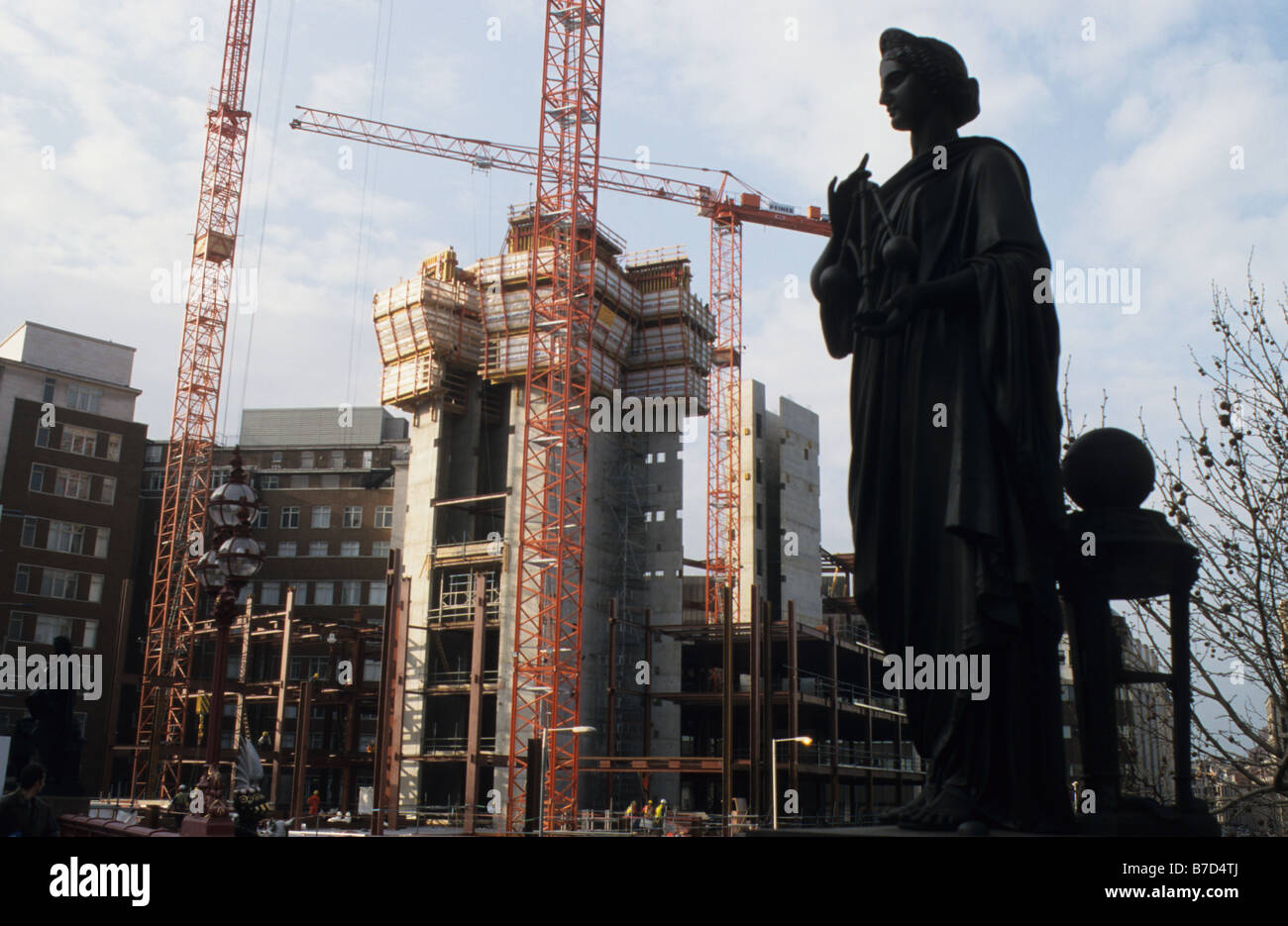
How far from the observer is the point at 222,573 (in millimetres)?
14781

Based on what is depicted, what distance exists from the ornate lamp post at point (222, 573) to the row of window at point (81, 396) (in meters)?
82.4

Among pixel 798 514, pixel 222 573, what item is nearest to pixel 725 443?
pixel 798 514

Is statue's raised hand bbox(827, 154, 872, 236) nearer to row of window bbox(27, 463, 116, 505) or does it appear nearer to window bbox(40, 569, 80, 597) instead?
window bbox(40, 569, 80, 597)

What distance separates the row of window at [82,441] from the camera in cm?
8562

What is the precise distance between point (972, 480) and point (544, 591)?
62.6 metres

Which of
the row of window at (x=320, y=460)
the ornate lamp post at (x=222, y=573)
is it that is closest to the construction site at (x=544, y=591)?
the row of window at (x=320, y=460)

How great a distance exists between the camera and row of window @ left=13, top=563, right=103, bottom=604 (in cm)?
8269

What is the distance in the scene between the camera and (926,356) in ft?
25.9

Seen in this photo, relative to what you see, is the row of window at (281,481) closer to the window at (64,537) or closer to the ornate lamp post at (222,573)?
the window at (64,537)

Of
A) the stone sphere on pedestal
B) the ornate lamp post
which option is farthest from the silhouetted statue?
the ornate lamp post

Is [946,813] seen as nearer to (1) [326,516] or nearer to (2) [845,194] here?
(2) [845,194]

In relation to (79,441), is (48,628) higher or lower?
lower

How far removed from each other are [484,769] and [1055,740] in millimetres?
71580
